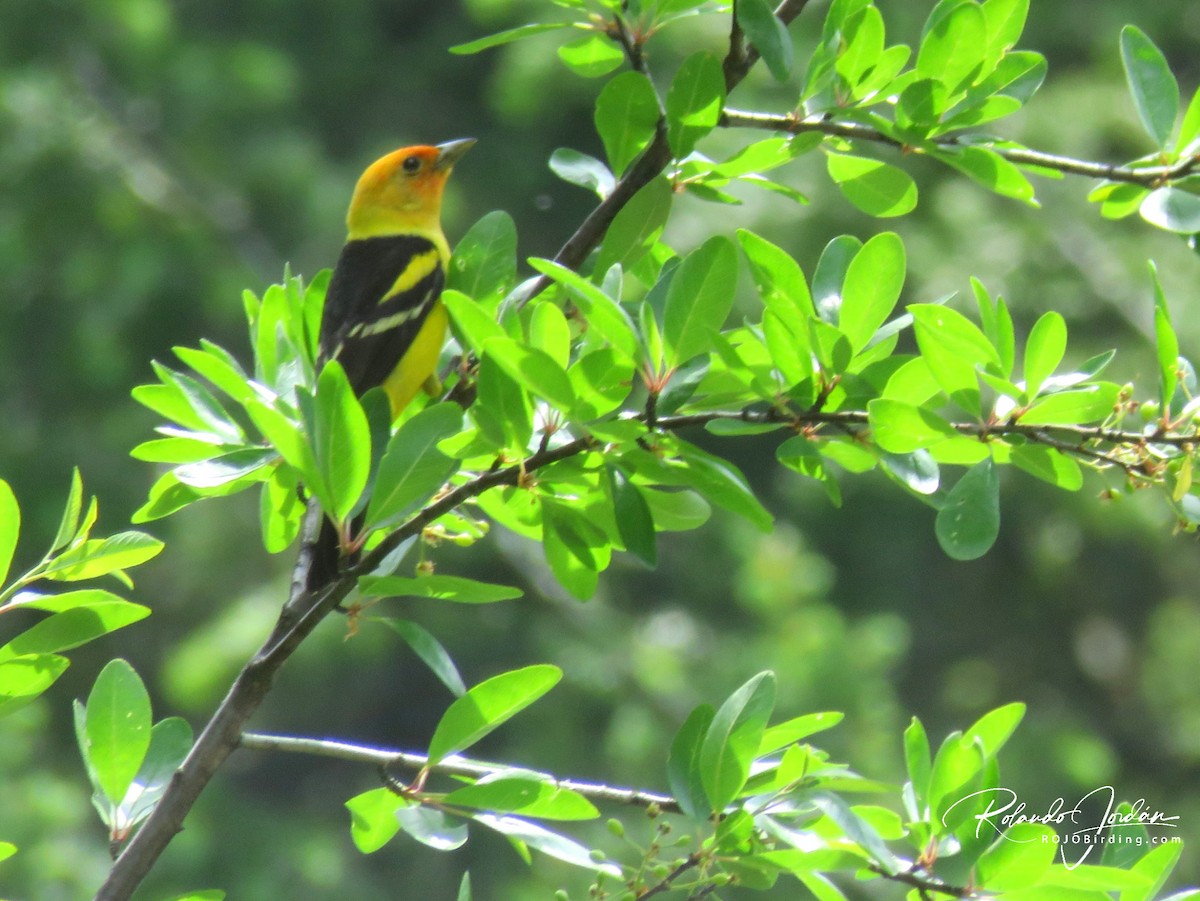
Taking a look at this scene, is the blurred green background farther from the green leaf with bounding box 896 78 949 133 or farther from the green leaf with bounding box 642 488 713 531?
the green leaf with bounding box 896 78 949 133

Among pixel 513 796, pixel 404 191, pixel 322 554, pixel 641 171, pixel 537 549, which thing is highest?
pixel 641 171

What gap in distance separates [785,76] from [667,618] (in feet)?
17.6

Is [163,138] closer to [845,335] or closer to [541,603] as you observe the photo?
[541,603]

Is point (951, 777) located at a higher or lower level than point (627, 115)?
lower

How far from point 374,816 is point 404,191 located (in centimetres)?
243

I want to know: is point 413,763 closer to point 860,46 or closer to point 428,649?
point 428,649

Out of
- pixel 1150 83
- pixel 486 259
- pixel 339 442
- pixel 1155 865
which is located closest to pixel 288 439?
pixel 339 442

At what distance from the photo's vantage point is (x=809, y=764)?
4.33ft

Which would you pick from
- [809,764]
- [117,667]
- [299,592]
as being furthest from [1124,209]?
[117,667]

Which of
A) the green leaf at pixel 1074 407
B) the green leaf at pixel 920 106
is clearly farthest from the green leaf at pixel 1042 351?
the green leaf at pixel 920 106

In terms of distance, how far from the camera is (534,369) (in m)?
1.19

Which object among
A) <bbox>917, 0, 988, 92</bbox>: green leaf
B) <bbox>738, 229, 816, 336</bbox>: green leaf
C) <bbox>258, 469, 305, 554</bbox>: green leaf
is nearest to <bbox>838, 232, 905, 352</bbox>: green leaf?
<bbox>738, 229, 816, 336</bbox>: green leaf

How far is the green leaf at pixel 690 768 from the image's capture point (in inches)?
52.2

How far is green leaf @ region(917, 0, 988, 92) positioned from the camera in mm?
1420
